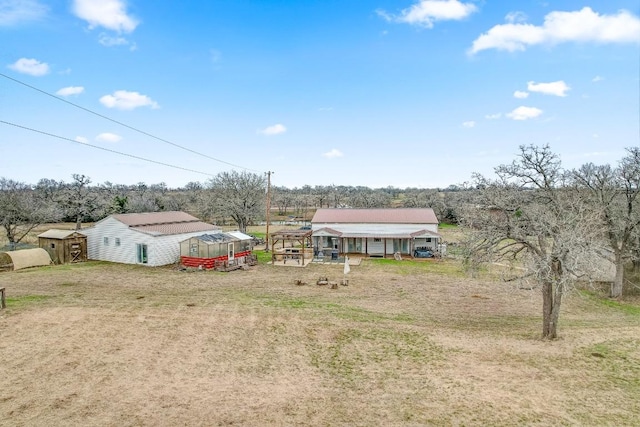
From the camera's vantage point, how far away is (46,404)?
8.29m

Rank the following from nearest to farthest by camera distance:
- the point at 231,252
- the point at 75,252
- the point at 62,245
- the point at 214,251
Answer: the point at 214,251, the point at 62,245, the point at 75,252, the point at 231,252

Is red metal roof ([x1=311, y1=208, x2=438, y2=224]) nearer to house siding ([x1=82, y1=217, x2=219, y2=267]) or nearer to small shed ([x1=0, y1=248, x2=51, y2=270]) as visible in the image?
house siding ([x1=82, y1=217, x2=219, y2=267])

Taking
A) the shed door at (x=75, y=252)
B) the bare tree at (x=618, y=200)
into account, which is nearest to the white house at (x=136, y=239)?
the shed door at (x=75, y=252)

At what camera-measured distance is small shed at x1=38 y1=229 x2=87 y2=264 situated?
2834 cm

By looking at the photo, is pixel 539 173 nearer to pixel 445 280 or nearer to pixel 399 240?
pixel 445 280

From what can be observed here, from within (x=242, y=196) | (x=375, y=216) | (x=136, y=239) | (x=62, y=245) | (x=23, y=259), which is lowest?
(x=23, y=259)

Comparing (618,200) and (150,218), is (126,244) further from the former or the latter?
(618,200)

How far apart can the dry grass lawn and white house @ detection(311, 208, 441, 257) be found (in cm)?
1498

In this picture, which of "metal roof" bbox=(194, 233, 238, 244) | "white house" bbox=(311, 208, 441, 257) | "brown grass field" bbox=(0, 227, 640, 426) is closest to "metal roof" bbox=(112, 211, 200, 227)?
"metal roof" bbox=(194, 233, 238, 244)

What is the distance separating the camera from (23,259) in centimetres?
2566

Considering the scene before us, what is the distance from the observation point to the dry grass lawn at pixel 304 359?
8336 millimetres

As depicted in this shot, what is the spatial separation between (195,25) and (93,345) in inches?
802

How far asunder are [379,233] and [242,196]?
52.7 feet

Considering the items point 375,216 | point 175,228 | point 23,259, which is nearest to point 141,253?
point 175,228
